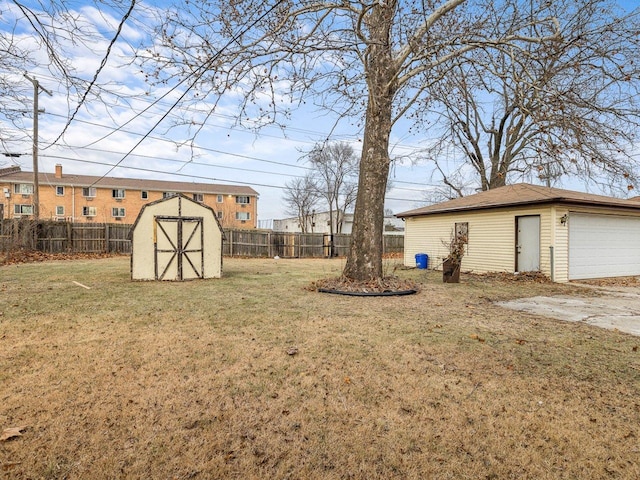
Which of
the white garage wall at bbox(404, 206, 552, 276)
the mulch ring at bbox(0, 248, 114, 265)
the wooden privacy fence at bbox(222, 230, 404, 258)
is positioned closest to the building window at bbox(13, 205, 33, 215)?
the mulch ring at bbox(0, 248, 114, 265)

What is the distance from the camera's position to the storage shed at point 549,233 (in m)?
10.9

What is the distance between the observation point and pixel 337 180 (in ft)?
118

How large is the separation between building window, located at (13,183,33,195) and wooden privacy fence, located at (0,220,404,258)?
19854 millimetres

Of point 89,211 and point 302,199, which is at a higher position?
point 302,199

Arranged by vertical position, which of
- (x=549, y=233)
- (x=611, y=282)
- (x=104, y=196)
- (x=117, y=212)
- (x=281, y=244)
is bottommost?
(x=611, y=282)

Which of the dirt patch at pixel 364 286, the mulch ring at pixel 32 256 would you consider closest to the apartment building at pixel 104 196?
the mulch ring at pixel 32 256

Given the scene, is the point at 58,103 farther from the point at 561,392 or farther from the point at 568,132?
the point at 568,132

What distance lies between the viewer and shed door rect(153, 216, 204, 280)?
9570mm

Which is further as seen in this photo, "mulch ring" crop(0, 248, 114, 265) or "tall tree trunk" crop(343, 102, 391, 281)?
"mulch ring" crop(0, 248, 114, 265)

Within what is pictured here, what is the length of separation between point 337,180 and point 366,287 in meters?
28.9

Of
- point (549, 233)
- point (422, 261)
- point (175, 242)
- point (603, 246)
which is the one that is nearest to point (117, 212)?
point (175, 242)

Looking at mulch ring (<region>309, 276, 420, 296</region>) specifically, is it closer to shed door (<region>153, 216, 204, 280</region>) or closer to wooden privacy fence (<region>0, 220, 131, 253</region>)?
shed door (<region>153, 216, 204, 280</region>)

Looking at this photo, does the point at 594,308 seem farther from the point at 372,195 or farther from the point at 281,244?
the point at 281,244

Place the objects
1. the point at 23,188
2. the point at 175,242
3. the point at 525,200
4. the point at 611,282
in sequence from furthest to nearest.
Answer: the point at 23,188 → the point at 525,200 → the point at 611,282 → the point at 175,242
